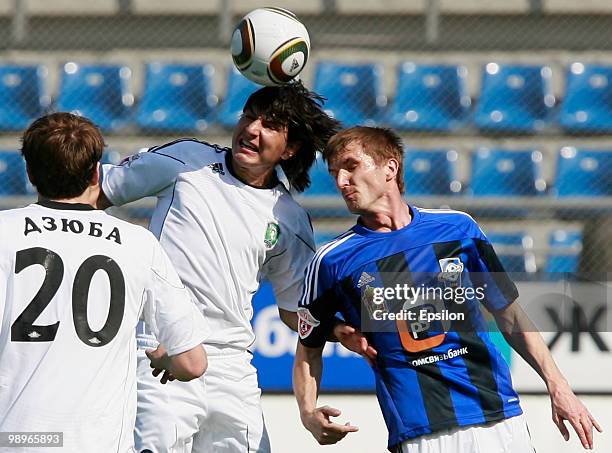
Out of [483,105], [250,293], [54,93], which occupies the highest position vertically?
[54,93]

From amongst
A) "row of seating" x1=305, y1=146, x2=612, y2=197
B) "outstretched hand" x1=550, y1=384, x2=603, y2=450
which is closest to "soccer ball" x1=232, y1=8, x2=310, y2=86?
"outstretched hand" x1=550, y1=384, x2=603, y2=450

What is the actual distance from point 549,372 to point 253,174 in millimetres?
1609

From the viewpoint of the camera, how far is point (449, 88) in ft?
32.6

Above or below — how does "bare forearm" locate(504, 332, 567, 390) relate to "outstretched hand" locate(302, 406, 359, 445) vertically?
above

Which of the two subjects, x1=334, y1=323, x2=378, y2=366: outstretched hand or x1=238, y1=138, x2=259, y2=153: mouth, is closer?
x1=334, y1=323, x2=378, y2=366: outstretched hand

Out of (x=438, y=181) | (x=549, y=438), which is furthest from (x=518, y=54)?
(x=549, y=438)

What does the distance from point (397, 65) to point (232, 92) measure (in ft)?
5.65

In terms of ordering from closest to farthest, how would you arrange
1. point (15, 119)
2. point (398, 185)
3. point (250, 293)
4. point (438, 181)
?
point (398, 185) < point (250, 293) < point (438, 181) < point (15, 119)

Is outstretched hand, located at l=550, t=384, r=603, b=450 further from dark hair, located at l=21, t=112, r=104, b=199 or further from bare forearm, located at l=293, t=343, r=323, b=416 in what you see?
dark hair, located at l=21, t=112, r=104, b=199

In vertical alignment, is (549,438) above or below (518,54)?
below

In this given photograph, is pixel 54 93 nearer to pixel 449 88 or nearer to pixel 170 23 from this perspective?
pixel 170 23

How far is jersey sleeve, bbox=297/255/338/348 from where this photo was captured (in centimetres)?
392

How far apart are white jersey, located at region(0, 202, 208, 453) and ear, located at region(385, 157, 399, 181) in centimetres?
118

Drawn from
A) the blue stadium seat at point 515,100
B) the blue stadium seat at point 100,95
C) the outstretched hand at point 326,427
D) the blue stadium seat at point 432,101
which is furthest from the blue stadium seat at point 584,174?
the outstretched hand at point 326,427
